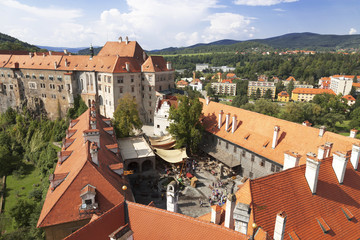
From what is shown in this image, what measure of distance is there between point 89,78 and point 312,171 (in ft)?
161

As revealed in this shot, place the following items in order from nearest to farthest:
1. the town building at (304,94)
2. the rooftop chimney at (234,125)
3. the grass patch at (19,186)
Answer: the rooftop chimney at (234,125) → the grass patch at (19,186) → the town building at (304,94)

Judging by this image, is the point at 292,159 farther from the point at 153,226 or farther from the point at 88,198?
the point at 88,198

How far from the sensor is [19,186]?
134ft

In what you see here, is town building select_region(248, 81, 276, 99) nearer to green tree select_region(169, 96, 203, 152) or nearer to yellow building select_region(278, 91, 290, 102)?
yellow building select_region(278, 91, 290, 102)

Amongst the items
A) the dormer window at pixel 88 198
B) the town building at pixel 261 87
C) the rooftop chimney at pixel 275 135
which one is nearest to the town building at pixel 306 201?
the dormer window at pixel 88 198

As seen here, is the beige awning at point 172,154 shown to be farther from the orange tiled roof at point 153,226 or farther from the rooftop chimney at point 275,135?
the orange tiled roof at point 153,226

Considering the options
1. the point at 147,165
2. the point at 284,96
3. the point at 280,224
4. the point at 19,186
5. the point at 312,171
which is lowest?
the point at 19,186

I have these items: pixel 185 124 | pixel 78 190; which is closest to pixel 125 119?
pixel 185 124

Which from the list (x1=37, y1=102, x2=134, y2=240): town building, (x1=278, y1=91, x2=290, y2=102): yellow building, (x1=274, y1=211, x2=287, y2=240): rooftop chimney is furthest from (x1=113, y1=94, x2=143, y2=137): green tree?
(x1=278, y1=91, x2=290, y2=102): yellow building

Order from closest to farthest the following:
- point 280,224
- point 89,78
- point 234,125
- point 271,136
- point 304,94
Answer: point 280,224, point 271,136, point 234,125, point 89,78, point 304,94

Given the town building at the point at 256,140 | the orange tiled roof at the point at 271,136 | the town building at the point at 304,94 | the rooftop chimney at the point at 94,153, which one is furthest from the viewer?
the town building at the point at 304,94

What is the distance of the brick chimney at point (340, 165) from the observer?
1686 cm

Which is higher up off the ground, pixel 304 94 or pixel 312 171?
pixel 312 171

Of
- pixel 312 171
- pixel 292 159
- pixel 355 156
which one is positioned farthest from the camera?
pixel 355 156
